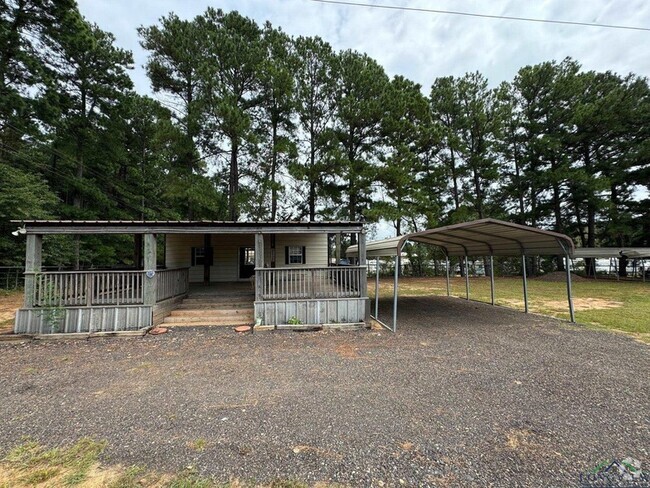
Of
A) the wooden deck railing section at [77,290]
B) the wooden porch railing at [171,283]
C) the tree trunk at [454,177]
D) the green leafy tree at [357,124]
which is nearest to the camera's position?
the wooden deck railing section at [77,290]

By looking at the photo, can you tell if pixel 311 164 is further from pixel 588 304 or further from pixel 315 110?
pixel 588 304

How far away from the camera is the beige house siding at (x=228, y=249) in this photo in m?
12.1

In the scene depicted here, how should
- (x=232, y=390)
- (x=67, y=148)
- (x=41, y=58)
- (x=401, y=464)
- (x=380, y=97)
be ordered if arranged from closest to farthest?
(x=401, y=464) < (x=232, y=390) < (x=41, y=58) < (x=67, y=148) < (x=380, y=97)

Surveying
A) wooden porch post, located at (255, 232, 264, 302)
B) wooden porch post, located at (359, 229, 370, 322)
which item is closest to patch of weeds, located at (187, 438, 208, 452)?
wooden porch post, located at (255, 232, 264, 302)

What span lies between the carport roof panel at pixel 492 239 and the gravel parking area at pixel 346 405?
103 inches

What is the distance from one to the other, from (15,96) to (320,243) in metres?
15.1

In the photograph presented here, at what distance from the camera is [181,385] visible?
4.09 metres

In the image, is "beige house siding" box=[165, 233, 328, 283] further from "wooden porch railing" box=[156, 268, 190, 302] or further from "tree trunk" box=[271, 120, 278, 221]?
"tree trunk" box=[271, 120, 278, 221]

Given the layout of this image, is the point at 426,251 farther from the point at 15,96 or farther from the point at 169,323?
the point at 15,96

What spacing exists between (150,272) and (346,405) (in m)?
6.07

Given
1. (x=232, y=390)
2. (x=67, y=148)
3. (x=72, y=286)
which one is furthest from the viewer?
(x=67, y=148)

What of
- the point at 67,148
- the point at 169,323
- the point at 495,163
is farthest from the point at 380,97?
the point at 67,148

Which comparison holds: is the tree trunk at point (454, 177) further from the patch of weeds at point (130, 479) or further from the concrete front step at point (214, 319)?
the patch of weeds at point (130, 479)

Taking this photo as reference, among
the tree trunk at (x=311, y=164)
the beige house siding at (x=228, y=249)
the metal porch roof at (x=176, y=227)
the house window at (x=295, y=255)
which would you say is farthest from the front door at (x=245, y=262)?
the tree trunk at (x=311, y=164)
